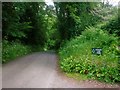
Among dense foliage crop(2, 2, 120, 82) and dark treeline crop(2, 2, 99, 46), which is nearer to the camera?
dense foliage crop(2, 2, 120, 82)

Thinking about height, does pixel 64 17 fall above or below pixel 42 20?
above

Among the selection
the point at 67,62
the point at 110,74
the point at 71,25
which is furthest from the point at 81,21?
the point at 110,74

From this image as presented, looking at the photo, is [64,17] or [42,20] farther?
[42,20]

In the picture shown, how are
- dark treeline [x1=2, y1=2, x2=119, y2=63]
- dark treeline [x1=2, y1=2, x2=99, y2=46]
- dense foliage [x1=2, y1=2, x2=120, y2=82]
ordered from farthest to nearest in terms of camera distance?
1. dark treeline [x1=2, y1=2, x2=99, y2=46]
2. dark treeline [x1=2, y1=2, x2=119, y2=63]
3. dense foliage [x1=2, y1=2, x2=120, y2=82]

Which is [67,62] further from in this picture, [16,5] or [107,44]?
[16,5]

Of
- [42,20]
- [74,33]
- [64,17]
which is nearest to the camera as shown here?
[74,33]

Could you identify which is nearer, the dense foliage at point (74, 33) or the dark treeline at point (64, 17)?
the dense foliage at point (74, 33)

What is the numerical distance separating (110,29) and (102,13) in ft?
18.6

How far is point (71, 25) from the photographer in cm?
2739

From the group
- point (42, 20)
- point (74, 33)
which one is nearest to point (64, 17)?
point (74, 33)

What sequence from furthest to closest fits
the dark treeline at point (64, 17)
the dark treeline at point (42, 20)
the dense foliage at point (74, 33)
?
1. the dark treeline at point (42, 20)
2. the dark treeline at point (64, 17)
3. the dense foliage at point (74, 33)

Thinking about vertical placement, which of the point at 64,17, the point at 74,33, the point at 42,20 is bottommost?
the point at 74,33

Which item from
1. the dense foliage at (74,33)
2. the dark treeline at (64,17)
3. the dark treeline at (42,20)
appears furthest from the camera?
the dark treeline at (42,20)

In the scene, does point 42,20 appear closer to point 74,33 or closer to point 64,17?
point 64,17
